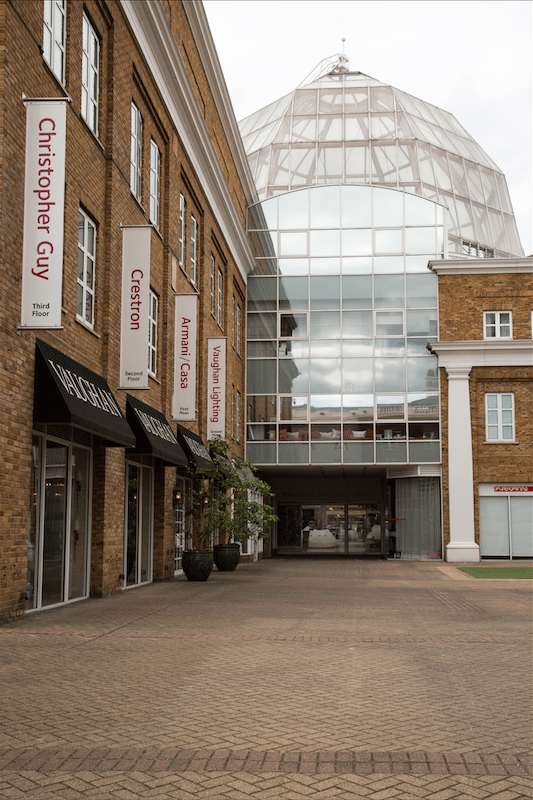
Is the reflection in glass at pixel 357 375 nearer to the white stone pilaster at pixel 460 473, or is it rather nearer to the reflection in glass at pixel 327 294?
the reflection in glass at pixel 327 294

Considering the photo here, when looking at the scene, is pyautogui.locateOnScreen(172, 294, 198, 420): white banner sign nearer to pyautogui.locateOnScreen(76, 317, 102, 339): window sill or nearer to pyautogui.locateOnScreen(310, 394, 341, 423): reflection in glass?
pyautogui.locateOnScreen(76, 317, 102, 339): window sill

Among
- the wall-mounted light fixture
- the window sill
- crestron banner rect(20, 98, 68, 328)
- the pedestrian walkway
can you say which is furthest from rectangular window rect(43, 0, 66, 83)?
the wall-mounted light fixture

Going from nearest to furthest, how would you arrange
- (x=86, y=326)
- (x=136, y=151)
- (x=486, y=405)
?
(x=86, y=326) < (x=136, y=151) < (x=486, y=405)

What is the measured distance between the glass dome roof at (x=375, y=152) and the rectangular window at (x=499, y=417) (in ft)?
31.2

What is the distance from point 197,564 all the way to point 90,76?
1042cm

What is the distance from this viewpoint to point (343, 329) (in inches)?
1300

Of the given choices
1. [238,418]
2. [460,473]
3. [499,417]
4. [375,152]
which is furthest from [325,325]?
[375,152]

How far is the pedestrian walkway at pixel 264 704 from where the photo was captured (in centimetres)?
489

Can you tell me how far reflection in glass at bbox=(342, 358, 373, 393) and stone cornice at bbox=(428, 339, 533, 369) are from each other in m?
2.54

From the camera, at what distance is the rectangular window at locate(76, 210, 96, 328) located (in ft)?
47.2

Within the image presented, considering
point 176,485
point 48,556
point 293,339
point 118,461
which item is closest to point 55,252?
point 48,556

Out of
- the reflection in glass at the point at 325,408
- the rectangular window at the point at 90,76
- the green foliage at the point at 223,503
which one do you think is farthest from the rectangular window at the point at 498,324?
the rectangular window at the point at 90,76

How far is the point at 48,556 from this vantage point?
1270 cm

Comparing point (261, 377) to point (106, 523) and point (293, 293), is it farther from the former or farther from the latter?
point (106, 523)
